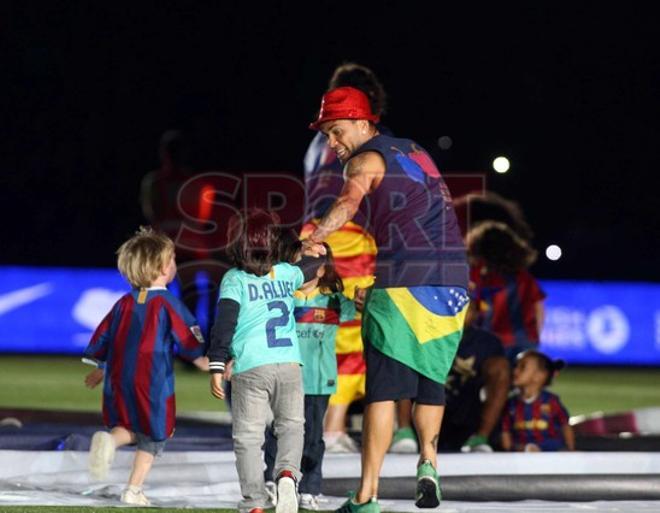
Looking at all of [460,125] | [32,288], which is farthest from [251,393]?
[460,125]

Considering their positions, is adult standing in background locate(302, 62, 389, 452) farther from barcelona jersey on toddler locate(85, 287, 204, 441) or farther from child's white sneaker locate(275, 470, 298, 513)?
child's white sneaker locate(275, 470, 298, 513)

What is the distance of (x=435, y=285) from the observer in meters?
6.83

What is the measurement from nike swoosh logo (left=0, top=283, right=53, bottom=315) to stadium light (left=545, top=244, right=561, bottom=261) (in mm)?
6395

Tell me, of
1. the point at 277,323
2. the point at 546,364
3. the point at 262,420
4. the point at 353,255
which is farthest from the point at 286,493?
the point at 546,364

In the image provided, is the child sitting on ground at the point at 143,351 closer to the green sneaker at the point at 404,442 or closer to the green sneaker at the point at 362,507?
the green sneaker at the point at 362,507

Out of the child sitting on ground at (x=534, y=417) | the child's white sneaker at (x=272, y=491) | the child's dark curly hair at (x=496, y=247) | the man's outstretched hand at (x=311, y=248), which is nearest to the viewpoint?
the man's outstretched hand at (x=311, y=248)

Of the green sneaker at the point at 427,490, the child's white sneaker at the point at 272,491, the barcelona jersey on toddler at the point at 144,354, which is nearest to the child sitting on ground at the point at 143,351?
the barcelona jersey on toddler at the point at 144,354

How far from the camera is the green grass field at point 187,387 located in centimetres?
1332

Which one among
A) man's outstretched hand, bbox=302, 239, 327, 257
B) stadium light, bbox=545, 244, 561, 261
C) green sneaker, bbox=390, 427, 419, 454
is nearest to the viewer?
man's outstretched hand, bbox=302, 239, 327, 257

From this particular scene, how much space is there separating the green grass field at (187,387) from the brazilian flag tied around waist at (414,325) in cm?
585

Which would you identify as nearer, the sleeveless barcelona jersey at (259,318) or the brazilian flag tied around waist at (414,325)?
the sleeveless barcelona jersey at (259,318)

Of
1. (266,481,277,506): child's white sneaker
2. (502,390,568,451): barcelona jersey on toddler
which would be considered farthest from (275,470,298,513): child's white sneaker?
(502,390,568,451): barcelona jersey on toddler

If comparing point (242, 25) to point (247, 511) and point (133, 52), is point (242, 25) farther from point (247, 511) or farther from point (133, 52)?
point (247, 511)

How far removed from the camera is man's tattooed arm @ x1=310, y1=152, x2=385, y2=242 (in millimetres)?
6703
